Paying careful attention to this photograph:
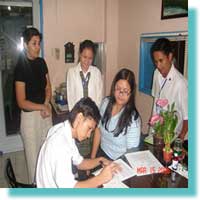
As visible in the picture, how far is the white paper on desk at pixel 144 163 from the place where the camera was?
4.24 ft

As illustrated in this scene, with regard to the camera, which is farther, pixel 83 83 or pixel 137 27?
pixel 137 27

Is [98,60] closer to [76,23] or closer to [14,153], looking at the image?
[76,23]

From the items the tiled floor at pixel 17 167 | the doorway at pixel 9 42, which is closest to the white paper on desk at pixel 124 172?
the tiled floor at pixel 17 167

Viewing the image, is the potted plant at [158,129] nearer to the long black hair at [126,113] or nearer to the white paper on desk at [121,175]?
the long black hair at [126,113]

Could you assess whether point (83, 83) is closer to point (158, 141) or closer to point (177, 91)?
point (177, 91)

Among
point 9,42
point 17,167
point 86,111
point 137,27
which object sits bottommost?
point 17,167

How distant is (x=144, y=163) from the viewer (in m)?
1.37

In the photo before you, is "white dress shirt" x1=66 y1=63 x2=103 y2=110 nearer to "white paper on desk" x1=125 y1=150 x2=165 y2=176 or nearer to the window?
the window

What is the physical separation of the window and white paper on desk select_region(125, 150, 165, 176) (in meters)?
1.11

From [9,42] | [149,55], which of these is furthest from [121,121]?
[9,42]

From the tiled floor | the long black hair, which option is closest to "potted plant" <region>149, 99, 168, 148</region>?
the long black hair

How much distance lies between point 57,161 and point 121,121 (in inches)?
26.8

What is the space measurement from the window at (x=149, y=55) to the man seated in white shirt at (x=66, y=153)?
1.47m

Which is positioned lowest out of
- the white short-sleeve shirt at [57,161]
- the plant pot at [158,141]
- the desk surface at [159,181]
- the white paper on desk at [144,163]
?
the desk surface at [159,181]
